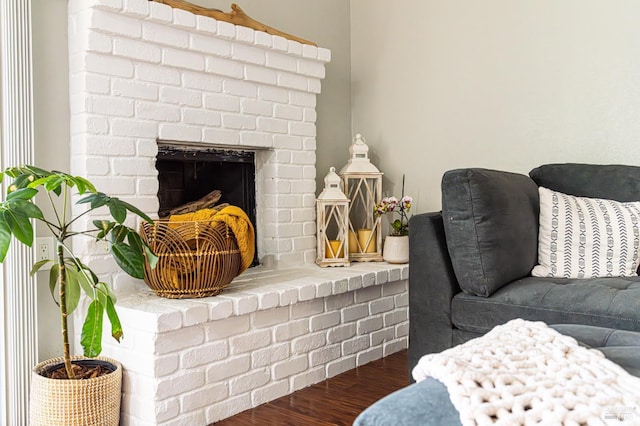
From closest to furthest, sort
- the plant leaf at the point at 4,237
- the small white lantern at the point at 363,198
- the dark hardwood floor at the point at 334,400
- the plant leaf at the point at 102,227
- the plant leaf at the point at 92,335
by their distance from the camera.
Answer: the plant leaf at the point at 4,237 → the plant leaf at the point at 92,335 → the plant leaf at the point at 102,227 → the dark hardwood floor at the point at 334,400 → the small white lantern at the point at 363,198

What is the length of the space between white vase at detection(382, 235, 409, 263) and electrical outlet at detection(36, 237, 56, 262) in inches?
66.6

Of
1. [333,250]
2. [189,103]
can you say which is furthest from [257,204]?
[189,103]

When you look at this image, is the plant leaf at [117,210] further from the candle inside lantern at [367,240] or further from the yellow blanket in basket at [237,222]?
the candle inside lantern at [367,240]

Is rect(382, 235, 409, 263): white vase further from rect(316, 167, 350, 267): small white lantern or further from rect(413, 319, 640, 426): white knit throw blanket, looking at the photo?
rect(413, 319, 640, 426): white knit throw blanket

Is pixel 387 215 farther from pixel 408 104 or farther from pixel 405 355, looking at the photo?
pixel 405 355

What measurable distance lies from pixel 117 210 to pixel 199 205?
0.94 meters

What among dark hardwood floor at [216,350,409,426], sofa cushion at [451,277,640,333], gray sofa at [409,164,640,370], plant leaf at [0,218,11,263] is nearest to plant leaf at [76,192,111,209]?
plant leaf at [0,218,11,263]

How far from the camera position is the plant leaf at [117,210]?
1801 mm

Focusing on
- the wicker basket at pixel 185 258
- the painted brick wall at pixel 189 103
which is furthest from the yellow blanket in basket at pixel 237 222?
the painted brick wall at pixel 189 103

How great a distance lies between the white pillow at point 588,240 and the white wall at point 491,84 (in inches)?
22.4

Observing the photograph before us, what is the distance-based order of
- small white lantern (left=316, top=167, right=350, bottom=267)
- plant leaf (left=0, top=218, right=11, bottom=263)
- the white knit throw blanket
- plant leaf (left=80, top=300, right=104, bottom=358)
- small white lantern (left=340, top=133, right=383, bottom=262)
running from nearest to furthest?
the white knit throw blanket
plant leaf (left=0, top=218, right=11, bottom=263)
plant leaf (left=80, top=300, right=104, bottom=358)
small white lantern (left=316, top=167, right=350, bottom=267)
small white lantern (left=340, top=133, right=383, bottom=262)

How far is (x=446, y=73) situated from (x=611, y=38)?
2.84 feet

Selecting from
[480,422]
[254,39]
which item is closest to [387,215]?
[254,39]

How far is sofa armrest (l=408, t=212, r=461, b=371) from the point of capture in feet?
7.30
